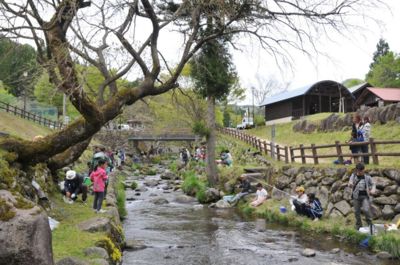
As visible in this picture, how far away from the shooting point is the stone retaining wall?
10.6 meters

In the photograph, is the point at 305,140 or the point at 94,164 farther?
the point at 305,140

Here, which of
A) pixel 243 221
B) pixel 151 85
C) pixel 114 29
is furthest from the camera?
pixel 243 221

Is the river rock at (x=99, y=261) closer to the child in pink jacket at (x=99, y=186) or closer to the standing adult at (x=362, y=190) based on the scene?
the child in pink jacket at (x=99, y=186)

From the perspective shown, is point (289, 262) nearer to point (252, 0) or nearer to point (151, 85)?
point (151, 85)

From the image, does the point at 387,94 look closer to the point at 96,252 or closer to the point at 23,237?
the point at 96,252

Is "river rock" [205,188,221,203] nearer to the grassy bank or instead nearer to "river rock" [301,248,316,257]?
the grassy bank

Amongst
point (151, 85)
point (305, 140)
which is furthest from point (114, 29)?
point (305, 140)

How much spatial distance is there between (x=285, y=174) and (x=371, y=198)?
5612 mm

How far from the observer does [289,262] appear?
28.6 feet

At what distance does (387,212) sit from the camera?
34.5 feet

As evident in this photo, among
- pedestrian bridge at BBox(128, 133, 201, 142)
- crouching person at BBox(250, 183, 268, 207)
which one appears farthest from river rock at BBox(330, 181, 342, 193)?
pedestrian bridge at BBox(128, 133, 201, 142)

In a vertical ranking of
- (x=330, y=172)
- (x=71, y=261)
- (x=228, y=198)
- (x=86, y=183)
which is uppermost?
(x=330, y=172)

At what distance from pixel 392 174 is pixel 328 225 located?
2210 mm

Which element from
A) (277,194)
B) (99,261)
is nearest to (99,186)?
(99,261)
